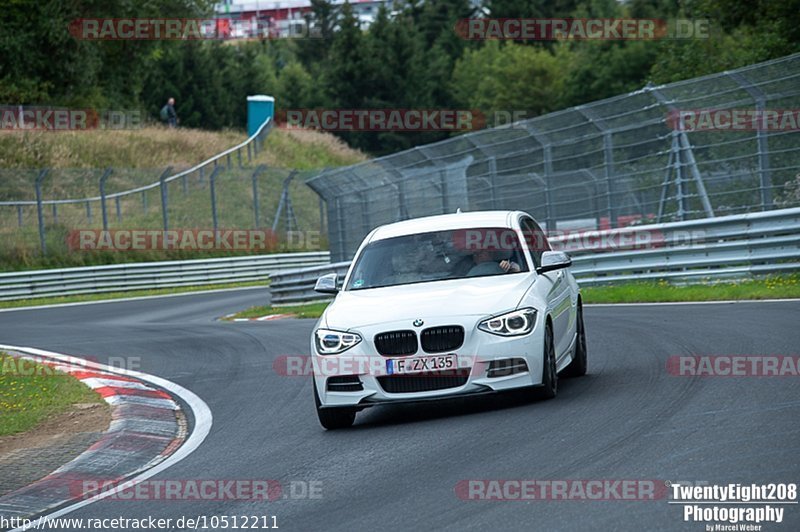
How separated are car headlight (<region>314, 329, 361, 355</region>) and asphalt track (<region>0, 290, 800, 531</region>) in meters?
0.61

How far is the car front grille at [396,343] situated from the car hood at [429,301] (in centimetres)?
12

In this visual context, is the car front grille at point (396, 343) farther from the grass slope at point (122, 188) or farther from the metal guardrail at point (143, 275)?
the grass slope at point (122, 188)

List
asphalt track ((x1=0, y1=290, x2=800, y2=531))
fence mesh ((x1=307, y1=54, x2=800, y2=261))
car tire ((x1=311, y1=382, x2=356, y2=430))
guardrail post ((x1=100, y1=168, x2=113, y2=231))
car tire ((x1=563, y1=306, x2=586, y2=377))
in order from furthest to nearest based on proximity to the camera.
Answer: guardrail post ((x1=100, y1=168, x2=113, y2=231)), fence mesh ((x1=307, y1=54, x2=800, y2=261)), car tire ((x1=563, y1=306, x2=586, y2=377)), car tire ((x1=311, y1=382, x2=356, y2=430)), asphalt track ((x1=0, y1=290, x2=800, y2=531))

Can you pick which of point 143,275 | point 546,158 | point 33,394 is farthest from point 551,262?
point 143,275

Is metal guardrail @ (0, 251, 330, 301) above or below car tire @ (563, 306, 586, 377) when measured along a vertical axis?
below

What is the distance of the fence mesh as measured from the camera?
18188 millimetres

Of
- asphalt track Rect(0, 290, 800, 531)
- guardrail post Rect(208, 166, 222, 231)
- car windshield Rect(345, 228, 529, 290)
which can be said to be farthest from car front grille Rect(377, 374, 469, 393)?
guardrail post Rect(208, 166, 222, 231)

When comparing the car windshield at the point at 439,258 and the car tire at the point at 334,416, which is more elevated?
the car windshield at the point at 439,258

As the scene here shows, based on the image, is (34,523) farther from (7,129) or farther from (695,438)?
(7,129)

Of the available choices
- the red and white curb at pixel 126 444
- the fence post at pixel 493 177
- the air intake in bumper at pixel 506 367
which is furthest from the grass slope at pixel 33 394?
the fence post at pixel 493 177

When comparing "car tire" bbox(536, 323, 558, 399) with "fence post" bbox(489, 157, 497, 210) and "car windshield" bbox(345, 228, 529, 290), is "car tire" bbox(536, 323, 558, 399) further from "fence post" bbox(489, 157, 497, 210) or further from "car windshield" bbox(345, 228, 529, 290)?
"fence post" bbox(489, 157, 497, 210)

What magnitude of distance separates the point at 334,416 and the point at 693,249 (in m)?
10.9

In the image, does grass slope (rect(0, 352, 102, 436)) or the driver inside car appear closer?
the driver inside car

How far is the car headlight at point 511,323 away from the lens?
8.86 metres
